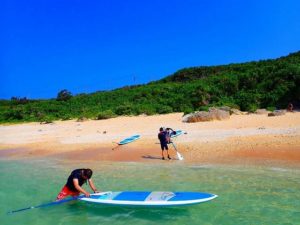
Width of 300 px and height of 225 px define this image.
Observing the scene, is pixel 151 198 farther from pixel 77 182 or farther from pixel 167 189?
pixel 167 189

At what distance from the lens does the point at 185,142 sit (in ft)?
53.8

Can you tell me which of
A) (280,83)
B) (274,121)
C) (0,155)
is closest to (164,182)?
(274,121)

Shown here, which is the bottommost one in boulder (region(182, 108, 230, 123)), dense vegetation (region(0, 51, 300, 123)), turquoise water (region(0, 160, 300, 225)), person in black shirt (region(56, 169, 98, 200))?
turquoise water (region(0, 160, 300, 225))

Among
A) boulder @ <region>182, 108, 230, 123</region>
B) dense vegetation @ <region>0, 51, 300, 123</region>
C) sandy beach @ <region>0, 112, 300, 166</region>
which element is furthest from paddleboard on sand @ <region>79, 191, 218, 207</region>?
dense vegetation @ <region>0, 51, 300, 123</region>

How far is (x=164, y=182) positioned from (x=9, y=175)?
6586 mm

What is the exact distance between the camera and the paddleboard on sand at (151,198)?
26.7ft

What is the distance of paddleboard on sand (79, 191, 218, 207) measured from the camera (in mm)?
8141

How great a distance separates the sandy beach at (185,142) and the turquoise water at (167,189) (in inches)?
47.8

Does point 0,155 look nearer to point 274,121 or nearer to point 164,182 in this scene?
point 164,182

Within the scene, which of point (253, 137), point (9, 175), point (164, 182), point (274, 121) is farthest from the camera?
point (274, 121)

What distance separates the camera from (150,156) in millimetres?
15070

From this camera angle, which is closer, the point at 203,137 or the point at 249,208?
the point at 249,208

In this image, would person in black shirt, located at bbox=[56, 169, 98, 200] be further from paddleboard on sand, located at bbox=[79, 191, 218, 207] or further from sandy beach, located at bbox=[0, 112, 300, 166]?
sandy beach, located at bbox=[0, 112, 300, 166]

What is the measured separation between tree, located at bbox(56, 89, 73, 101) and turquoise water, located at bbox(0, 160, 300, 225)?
100 feet
